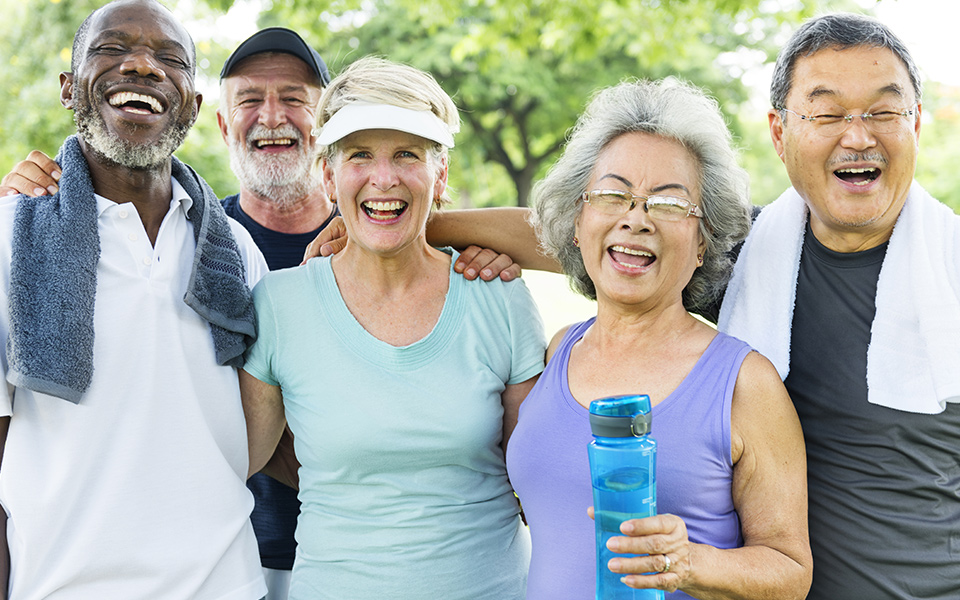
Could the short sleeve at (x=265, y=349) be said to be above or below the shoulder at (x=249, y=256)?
below

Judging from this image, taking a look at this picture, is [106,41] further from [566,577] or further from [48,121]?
[48,121]

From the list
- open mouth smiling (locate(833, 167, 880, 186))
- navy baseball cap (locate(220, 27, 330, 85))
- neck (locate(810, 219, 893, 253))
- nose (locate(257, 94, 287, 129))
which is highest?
navy baseball cap (locate(220, 27, 330, 85))

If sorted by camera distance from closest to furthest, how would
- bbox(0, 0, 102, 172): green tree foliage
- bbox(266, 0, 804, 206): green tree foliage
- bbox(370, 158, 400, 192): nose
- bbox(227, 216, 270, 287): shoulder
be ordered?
1. bbox(370, 158, 400, 192): nose
2. bbox(227, 216, 270, 287): shoulder
3. bbox(266, 0, 804, 206): green tree foliage
4. bbox(0, 0, 102, 172): green tree foliage

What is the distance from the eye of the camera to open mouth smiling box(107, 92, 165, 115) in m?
2.28

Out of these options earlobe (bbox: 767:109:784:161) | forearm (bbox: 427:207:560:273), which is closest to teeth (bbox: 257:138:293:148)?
forearm (bbox: 427:207:560:273)

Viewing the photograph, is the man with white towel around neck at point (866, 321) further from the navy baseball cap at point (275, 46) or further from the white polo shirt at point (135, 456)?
the navy baseball cap at point (275, 46)

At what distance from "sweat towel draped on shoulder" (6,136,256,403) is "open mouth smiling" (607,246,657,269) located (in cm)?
111

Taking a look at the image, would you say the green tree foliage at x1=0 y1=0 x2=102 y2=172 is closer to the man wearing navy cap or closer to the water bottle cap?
the man wearing navy cap

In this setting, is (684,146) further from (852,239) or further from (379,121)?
(379,121)

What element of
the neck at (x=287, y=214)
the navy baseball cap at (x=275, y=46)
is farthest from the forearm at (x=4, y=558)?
the navy baseball cap at (x=275, y=46)

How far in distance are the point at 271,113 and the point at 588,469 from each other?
2.26 metres

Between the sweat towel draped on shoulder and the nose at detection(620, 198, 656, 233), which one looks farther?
the nose at detection(620, 198, 656, 233)

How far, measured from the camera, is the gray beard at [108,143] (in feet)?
7.49

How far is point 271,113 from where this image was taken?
3.47 metres
